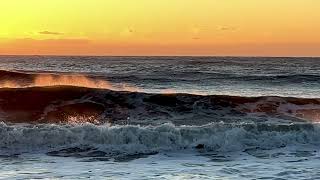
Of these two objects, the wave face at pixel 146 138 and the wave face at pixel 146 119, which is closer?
the wave face at pixel 146 138

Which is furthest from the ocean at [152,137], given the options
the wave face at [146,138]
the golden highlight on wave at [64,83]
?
the golden highlight on wave at [64,83]

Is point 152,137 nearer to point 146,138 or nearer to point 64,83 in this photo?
point 146,138

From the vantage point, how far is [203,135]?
41.5 feet

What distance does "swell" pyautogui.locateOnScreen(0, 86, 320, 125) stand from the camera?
17.1 metres

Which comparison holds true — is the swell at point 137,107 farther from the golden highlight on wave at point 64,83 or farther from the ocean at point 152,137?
the golden highlight on wave at point 64,83

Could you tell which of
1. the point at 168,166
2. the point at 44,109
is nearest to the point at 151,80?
the point at 44,109

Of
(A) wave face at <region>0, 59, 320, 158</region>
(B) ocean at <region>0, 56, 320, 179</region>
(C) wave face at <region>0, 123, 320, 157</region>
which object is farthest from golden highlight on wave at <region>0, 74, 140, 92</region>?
(C) wave face at <region>0, 123, 320, 157</region>

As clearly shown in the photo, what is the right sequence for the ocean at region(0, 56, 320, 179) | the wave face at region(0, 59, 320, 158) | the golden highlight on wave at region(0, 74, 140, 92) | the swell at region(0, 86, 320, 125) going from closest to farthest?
the ocean at region(0, 56, 320, 179), the wave face at region(0, 59, 320, 158), the swell at region(0, 86, 320, 125), the golden highlight on wave at region(0, 74, 140, 92)

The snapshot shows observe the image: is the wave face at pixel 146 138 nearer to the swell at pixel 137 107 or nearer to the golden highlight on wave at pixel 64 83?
the swell at pixel 137 107

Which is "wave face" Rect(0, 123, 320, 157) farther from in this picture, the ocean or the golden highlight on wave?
the golden highlight on wave

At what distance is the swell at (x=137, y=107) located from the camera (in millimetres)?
17078

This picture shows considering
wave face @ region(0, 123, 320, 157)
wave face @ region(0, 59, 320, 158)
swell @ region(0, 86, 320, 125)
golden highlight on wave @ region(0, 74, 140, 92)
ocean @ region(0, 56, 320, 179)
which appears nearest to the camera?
ocean @ region(0, 56, 320, 179)

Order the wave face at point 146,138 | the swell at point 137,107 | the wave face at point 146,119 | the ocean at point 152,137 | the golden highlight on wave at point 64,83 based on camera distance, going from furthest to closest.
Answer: the golden highlight on wave at point 64,83
the swell at point 137,107
the wave face at point 146,119
the wave face at point 146,138
the ocean at point 152,137

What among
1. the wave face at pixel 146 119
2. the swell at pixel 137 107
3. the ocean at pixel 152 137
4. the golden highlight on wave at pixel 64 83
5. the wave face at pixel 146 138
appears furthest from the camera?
the golden highlight on wave at pixel 64 83
